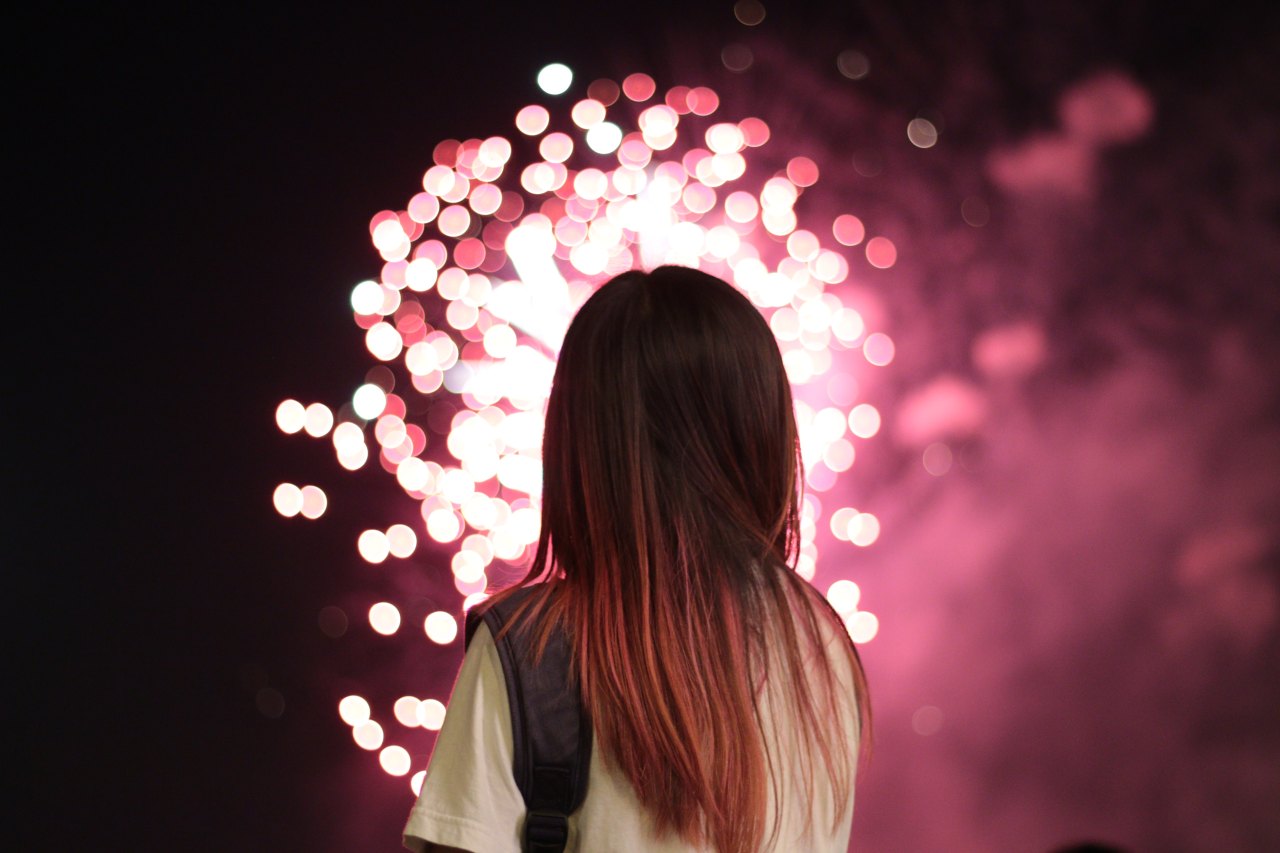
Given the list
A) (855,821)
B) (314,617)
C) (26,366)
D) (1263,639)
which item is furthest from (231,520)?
(1263,639)

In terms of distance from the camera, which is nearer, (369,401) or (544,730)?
(544,730)

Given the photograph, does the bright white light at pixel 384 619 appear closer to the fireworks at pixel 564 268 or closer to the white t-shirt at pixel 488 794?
the fireworks at pixel 564 268

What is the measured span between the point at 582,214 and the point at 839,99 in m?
0.83

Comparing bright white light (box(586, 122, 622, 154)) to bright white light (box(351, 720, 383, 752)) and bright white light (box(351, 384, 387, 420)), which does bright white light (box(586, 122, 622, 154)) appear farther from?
bright white light (box(351, 720, 383, 752))

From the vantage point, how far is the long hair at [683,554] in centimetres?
Answer: 96

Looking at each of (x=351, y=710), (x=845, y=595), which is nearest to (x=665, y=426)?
(x=845, y=595)

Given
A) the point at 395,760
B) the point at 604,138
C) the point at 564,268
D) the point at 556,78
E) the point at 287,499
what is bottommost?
the point at 395,760

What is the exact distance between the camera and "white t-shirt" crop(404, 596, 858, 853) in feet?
3.06

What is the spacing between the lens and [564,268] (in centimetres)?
316

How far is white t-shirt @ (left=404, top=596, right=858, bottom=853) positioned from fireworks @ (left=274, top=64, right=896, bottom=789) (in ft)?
7.04

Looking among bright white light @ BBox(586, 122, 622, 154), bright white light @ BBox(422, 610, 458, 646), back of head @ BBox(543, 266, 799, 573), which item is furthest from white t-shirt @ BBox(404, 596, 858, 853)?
bright white light @ BBox(586, 122, 622, 154)

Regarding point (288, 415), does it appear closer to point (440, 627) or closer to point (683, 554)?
point (440, 627)

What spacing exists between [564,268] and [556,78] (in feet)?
1.86

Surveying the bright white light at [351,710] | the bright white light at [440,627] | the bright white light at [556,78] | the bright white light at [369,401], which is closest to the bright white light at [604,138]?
the bright white light at [556,78]
